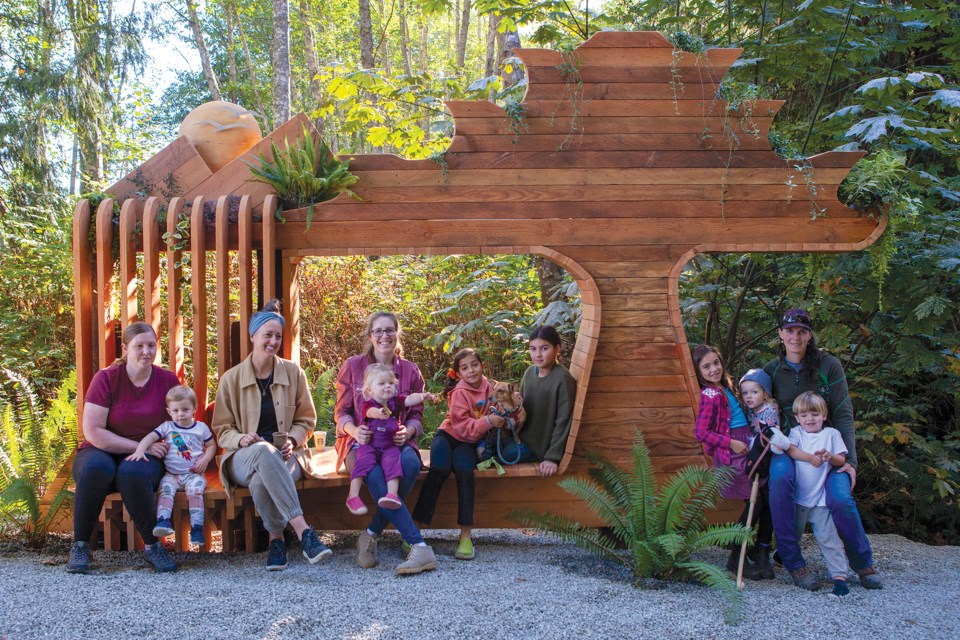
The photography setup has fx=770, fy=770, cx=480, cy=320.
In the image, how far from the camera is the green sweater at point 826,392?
442cm

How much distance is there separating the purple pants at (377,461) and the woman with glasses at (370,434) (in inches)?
1.3

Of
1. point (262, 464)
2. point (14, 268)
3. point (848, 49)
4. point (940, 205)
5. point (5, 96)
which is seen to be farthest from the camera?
point (5, 96)

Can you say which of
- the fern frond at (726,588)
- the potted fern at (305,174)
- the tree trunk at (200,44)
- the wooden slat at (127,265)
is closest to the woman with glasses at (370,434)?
the potted fern at (305,174)

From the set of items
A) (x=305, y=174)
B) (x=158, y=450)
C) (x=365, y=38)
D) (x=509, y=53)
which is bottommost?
(x=158, y=450)

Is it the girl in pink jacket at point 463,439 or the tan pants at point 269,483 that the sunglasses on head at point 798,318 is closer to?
the girl in pink jacket at point 463,439

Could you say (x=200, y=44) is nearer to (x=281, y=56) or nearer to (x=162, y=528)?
(x=281, y=56)

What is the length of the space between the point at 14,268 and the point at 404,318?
4523 millimetres

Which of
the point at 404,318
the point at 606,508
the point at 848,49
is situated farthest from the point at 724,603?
the point at 404,318

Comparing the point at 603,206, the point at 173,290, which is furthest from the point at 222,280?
the point at 603,206

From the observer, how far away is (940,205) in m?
7.03

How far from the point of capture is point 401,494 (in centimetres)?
438

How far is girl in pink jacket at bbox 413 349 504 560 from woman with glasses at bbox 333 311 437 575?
19 centimetres

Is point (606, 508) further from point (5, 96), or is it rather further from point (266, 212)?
point (5, 96)

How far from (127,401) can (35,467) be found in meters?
1.26
